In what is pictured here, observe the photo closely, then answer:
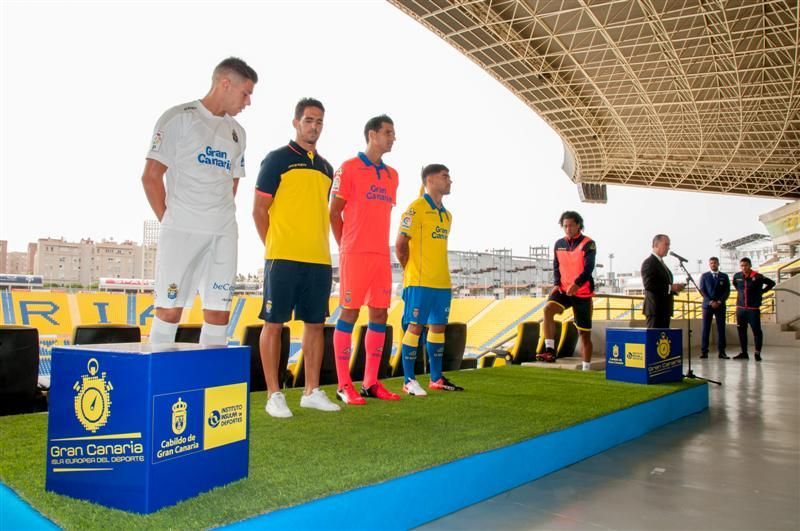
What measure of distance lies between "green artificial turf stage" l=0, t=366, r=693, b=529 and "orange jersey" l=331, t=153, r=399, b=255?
0.91 metres

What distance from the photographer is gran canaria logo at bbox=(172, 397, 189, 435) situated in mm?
1505

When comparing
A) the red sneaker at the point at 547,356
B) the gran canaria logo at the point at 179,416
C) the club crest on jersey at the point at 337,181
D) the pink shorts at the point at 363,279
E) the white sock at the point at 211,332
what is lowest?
the red sneaker at the point at 547,356

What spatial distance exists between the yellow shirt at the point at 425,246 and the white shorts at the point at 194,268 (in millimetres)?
1530

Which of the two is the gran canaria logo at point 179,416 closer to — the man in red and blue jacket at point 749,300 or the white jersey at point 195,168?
the white jersey at point 195,168

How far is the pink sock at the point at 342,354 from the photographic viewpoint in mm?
3154

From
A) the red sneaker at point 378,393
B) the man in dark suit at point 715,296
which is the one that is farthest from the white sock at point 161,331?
the man in dark suit at point 715,296

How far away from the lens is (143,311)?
2092 cm

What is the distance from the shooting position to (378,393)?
10.9ft

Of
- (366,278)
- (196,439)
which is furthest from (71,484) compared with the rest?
(366,278)

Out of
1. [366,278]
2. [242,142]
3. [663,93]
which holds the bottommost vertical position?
[366,278]

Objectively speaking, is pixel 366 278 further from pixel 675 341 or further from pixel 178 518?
pixel 675 341

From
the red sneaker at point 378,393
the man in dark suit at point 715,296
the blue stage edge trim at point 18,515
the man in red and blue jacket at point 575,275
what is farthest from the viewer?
the man in dark suit at point 715,296

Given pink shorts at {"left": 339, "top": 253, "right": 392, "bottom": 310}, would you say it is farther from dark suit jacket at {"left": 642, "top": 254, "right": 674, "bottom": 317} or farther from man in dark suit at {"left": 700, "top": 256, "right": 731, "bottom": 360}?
man in dark suit at {"left": 700, "top": 256, "right": 731, "bottom": 360}

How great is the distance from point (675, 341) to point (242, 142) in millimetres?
3959
